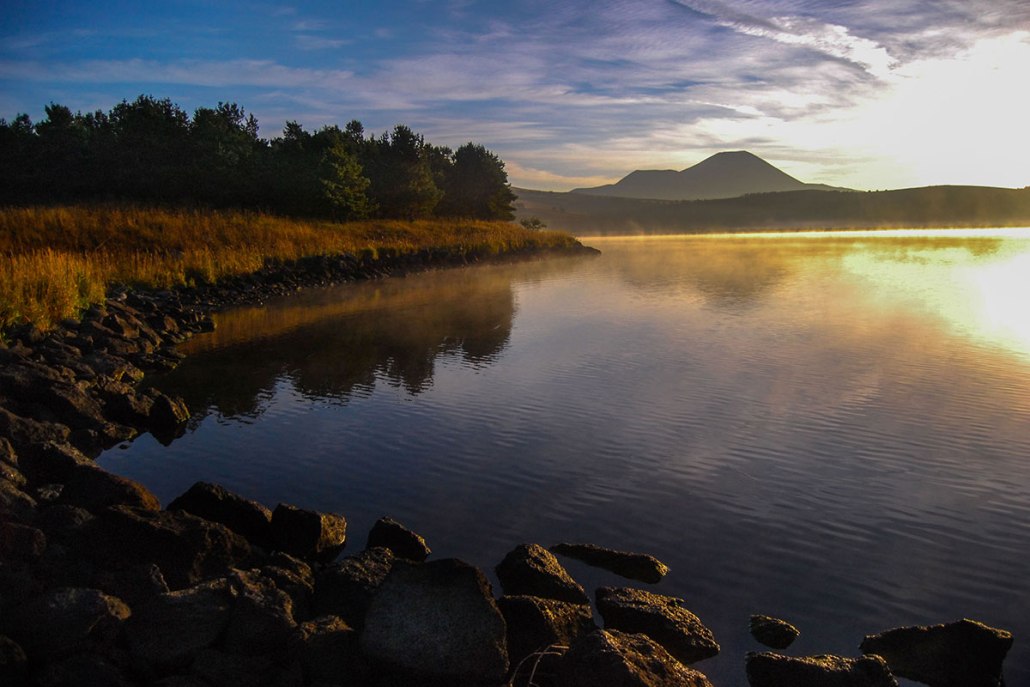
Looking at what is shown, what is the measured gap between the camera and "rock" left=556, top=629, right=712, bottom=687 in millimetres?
4016

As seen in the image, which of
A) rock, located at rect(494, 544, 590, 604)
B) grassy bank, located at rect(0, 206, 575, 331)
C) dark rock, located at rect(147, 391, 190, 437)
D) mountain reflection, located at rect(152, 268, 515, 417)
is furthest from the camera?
grassy bank, located at rect(0, 206, 575, 331)

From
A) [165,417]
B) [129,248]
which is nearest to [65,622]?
[165,417]

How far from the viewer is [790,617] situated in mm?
5508

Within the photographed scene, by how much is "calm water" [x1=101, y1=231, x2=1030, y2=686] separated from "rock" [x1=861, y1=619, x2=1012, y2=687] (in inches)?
9.6

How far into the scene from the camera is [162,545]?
5508 millimetres

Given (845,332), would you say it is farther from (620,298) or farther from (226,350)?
(226,350)

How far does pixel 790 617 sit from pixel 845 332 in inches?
575

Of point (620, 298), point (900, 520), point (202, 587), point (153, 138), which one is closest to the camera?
point (202, 587)

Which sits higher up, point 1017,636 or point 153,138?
point 153,138

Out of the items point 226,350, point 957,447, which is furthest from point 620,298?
point 957,447

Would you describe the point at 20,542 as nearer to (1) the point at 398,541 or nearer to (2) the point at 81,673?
(2) the point at 81,673

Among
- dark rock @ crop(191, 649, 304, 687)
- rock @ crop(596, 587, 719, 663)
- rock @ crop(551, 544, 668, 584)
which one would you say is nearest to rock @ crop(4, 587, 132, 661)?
dark rock @ crop(191, 649, 304, 687)

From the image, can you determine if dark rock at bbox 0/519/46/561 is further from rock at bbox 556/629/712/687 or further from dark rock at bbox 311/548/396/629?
rock at bbox 556/629/712/687

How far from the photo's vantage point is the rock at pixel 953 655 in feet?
15.7
